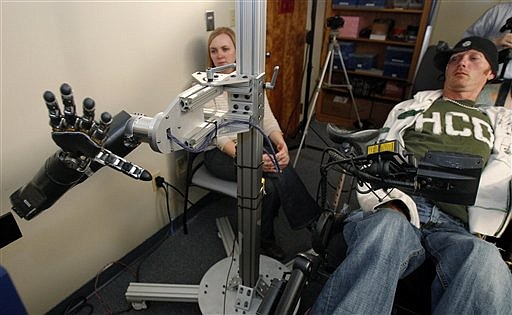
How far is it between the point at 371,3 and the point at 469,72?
5.25ft

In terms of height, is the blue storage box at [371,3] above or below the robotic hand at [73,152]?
above

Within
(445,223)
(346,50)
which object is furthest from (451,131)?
(346,50)

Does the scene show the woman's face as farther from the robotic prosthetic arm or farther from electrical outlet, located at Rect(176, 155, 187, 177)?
the robotic prosthetic arm

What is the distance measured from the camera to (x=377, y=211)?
1.17 m

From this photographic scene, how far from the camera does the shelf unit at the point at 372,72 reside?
9.42ft

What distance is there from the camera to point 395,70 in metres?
2.99

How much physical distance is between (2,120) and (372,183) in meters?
1.19

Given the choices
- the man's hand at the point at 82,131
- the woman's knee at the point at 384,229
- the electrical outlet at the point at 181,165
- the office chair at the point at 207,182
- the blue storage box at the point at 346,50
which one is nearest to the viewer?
the man's hand at the point at 82,131

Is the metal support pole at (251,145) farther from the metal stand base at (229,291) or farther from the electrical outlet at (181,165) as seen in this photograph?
the electrical outlet at (181,165)

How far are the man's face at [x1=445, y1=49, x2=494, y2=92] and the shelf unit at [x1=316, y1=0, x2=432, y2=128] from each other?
123 cm

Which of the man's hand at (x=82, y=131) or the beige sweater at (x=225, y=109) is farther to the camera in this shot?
the beige sweater at (x=225, y=109)

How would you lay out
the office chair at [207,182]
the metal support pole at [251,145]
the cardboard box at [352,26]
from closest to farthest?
the metal support pole at [251,145] → the office chair at [207,182] → the cardboard box at [352,26]

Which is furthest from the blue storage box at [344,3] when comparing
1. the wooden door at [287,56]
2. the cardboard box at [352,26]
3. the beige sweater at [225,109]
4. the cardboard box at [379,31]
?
the beige sweater at [225,109]

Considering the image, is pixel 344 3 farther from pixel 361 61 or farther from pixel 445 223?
pixel 445 223
